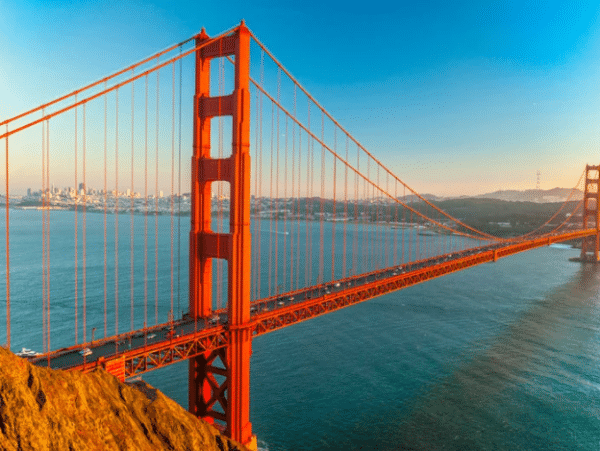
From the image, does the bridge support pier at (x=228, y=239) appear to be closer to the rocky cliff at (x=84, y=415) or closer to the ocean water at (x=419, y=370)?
the ocean water at (x=419, y=370)

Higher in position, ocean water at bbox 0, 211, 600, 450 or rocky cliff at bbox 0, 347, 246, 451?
rocky cliff at bbox 0, 347, 246, 451

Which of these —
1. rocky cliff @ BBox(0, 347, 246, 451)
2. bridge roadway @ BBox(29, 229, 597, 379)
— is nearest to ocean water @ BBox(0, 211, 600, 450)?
bridge roadway @ BBox(29, 229, 597, 379)

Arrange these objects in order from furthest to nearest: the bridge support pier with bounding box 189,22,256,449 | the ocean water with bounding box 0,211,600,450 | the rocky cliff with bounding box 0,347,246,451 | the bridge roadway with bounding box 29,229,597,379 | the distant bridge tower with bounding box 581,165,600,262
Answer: the distant bridge tower with bounding box 581,165,600,262, the ocean water with bounding box 0,211,600,450, the bridge support pier with bounding box 189,22,256,449, the bridge roadway with bounding box 29,229,597,379, the rocky cliff with bounding box 0,347,246,451

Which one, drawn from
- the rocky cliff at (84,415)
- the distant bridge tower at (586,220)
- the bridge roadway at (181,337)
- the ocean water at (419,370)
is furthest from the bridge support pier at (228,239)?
the distant bridge tower at (586,220)

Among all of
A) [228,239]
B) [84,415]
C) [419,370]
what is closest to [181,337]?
[228,239]

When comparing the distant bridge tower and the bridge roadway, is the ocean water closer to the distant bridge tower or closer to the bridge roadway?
the bridge roadway

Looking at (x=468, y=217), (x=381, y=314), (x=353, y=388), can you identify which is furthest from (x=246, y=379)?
(x=468, y=217)
